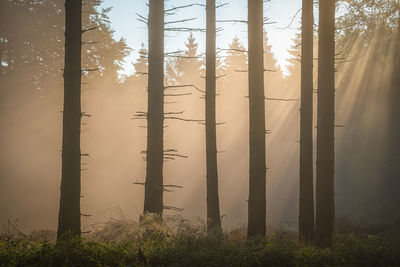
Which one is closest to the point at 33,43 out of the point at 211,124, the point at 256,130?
the point at 211,124

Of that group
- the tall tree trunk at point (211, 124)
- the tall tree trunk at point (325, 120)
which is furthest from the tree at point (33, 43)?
the tall tree trunk at point (325, 120)

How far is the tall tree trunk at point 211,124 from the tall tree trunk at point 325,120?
357 cm

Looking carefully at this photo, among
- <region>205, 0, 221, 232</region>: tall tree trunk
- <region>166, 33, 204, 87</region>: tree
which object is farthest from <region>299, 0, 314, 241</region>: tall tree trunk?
<region>166, 33, 204, 87</region>: tree

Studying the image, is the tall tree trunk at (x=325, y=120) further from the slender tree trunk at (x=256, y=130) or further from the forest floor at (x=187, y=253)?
the slender tree trunk at (x=256, y=130)

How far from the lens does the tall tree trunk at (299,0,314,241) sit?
935 centimetres

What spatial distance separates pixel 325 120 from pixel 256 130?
6.17 feet

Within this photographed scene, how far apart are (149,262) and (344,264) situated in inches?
Answer: 145

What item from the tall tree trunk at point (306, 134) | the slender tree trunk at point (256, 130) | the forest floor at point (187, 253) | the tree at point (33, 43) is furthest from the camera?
the tree at point (33, 43)

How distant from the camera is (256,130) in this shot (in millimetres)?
7922

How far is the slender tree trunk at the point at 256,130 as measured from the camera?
7.81 metres

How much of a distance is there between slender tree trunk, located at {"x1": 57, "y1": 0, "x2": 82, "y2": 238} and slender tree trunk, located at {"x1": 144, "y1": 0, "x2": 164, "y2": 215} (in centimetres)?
193

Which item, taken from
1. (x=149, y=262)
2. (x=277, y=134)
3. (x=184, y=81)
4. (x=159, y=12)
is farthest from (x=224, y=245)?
(x=184, y=81)

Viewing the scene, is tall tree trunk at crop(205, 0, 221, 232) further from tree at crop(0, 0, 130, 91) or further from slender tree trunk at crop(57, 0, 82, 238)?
tree at crop(0, 0, 130, 91)

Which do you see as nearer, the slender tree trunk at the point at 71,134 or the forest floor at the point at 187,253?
the forest floor at the point at 187,253
